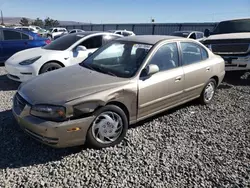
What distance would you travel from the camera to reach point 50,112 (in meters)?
2.89

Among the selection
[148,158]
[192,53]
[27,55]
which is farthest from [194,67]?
[27,55]

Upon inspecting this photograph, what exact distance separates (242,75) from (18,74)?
22.4 ft

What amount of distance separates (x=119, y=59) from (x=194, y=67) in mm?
1468

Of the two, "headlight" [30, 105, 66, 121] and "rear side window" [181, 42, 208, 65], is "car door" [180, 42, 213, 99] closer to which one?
"rear side window" [181, 42, 208, 65]

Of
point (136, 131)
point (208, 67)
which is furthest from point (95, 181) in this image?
point (208, 67)

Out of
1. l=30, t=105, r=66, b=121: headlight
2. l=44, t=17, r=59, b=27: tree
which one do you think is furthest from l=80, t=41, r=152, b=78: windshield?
l=44, t=17, r=59, b=27: tree

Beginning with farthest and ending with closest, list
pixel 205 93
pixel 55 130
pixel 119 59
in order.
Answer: pixel 205 93 < pixel 119 59 < pixel 55 130

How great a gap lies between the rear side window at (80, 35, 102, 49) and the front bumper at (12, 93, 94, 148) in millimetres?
3844

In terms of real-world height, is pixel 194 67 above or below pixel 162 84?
above

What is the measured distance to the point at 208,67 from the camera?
4.75 metres

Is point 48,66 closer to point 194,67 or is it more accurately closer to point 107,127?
point 107,127

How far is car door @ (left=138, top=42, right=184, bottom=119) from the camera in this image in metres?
3.62

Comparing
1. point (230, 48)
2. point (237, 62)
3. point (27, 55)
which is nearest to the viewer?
point (27, 55)

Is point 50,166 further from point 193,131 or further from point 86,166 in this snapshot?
point 193,131
